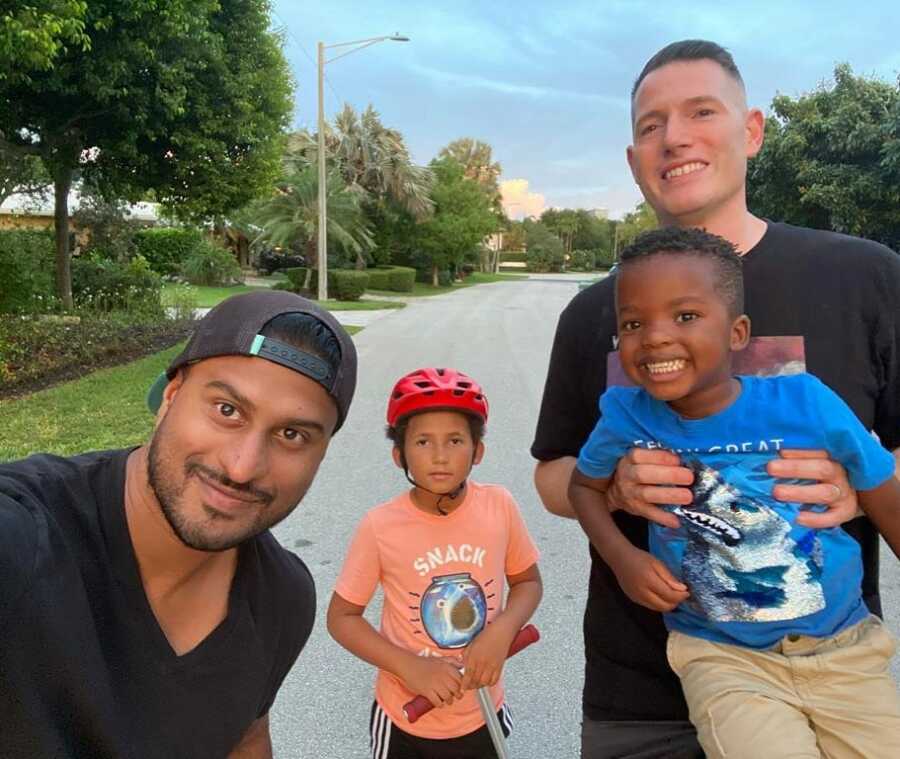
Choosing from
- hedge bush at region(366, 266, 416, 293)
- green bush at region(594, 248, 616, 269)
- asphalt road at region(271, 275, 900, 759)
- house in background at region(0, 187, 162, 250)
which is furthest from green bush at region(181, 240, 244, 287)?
green bush at region(594, 248, 616, 269)

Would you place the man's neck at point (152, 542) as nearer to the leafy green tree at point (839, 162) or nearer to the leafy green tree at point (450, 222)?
the leafy green tree at point (839, 162)

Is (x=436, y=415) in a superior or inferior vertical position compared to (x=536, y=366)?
superior

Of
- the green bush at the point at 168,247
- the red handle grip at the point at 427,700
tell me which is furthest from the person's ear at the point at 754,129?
the green bush at the point at 168,247

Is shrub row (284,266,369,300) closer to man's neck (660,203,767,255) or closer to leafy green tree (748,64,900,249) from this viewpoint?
leafy green tree (748,64,900,249)

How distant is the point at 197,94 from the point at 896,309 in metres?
11.5

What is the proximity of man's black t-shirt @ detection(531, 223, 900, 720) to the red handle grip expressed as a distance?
0.57ft

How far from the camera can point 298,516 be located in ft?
18.2

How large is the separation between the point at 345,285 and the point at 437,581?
29.7m

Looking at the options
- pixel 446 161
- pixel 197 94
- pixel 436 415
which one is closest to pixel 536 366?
pixel 197 94

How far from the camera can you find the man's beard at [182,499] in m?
1.63

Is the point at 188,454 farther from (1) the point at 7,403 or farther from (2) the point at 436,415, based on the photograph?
(1) the point at 7,403

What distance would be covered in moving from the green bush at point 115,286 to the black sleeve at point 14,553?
1622 cm

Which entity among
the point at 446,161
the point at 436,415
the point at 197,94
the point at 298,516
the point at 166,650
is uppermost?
the point at 446,161

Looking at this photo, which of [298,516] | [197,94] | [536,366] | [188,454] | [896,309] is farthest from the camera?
[536,366]
